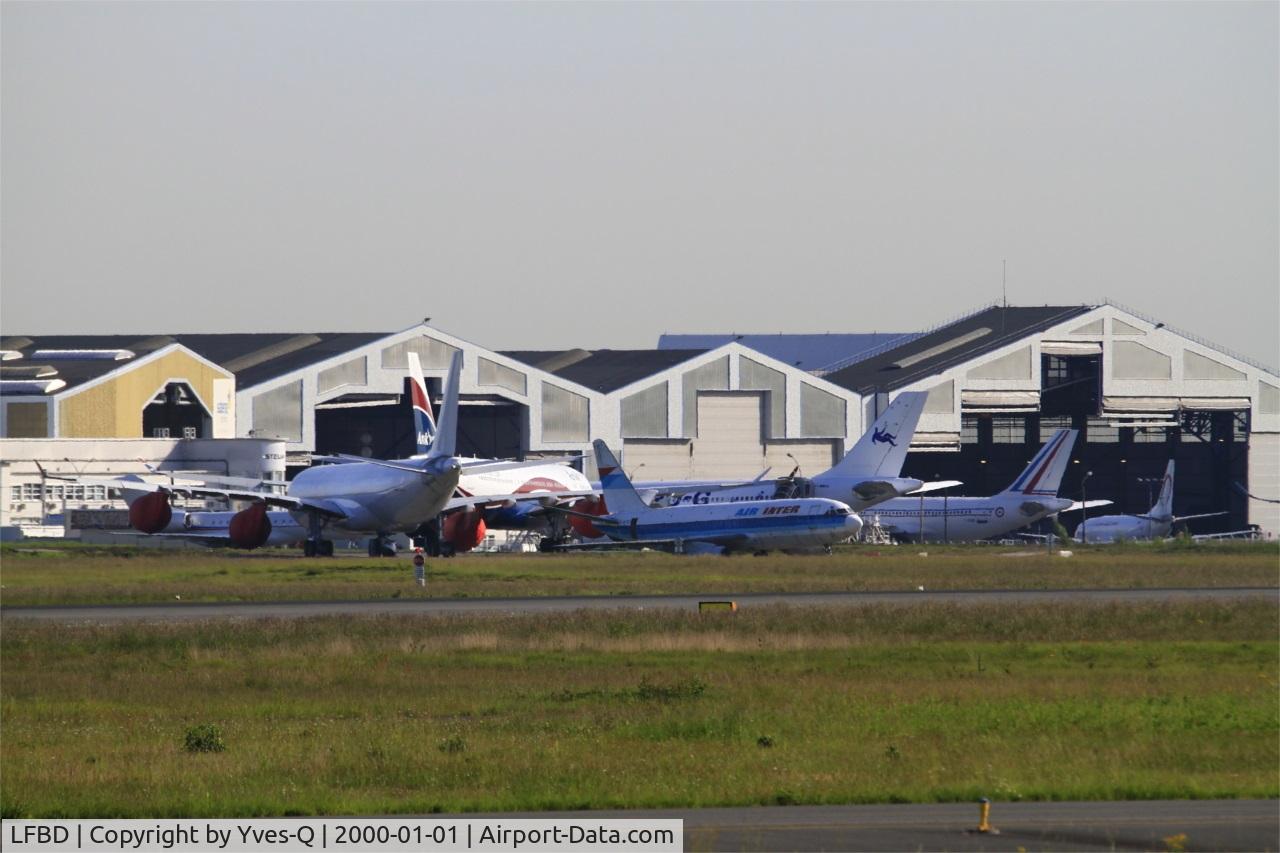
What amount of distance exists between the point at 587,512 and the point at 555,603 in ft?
132

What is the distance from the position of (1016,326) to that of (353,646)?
91984 mm

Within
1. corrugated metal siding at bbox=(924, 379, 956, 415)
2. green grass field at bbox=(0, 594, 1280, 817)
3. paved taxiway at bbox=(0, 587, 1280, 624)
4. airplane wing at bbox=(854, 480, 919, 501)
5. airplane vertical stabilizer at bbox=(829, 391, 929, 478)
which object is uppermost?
corrugated metal siding at bbox=(924, 379, 956, 415)

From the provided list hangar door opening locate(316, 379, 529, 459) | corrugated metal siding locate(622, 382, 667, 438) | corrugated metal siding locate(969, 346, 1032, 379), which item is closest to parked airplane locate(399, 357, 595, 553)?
corrugated metal siding locate(622, 382, 667, 438)

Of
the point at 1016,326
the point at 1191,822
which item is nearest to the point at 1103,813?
the point at 1191,822

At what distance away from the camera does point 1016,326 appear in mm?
121000

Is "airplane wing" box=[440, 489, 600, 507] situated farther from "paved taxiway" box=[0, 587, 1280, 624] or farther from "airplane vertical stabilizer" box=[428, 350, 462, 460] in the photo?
"paved taxiway" box=[0, 587, 1280, 624]

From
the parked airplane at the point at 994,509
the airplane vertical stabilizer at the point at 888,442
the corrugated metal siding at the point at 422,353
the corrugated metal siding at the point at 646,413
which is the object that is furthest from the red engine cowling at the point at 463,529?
the corrugated metal siding at the point at 646,413

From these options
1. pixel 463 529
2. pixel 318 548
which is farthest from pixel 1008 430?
pixel 318 548

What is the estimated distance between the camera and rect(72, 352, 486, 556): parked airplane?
7012 cm

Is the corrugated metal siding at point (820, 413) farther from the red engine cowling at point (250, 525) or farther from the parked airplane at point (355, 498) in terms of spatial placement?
the red engine cowling at point (250, 525)

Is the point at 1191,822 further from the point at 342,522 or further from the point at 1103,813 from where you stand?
the point at 342,522

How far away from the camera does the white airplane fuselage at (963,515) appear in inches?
3752

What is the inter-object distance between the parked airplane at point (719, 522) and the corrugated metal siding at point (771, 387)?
28.5 m

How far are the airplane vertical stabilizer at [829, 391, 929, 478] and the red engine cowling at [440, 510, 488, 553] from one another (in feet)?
62.9
